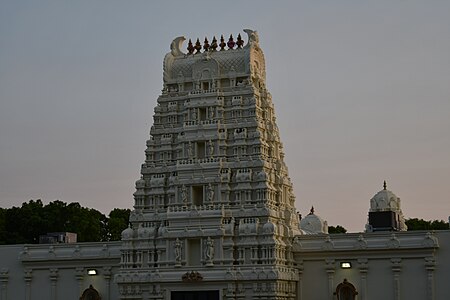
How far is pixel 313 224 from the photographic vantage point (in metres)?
76.6

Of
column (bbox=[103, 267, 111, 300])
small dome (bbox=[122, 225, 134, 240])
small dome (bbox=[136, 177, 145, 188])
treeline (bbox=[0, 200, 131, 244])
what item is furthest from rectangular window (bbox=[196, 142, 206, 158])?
treeline (bbox=[0, 200, 131, 244])

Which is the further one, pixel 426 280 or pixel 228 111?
pixel 228 111

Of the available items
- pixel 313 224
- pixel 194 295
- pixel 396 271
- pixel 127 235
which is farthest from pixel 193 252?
pixel 313 224

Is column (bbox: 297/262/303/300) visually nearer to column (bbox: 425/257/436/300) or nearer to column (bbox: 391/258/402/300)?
column (bbox: 391/258/402/300)

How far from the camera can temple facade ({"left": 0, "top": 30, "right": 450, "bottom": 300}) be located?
53.9 metres

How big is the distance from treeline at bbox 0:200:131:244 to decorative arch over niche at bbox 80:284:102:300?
2955cm

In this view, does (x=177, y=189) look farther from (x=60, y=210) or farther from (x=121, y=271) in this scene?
(x=60, y=210)

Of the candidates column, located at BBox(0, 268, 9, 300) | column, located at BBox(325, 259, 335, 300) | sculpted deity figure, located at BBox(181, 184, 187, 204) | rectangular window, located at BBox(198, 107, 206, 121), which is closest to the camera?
column, located at BBox(325, 259, 335, 300)

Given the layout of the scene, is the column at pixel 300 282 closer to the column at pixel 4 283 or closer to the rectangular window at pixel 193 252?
the rectangular window at pixel 193 252

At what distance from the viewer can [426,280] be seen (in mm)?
53219

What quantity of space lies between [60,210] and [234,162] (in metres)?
38.7

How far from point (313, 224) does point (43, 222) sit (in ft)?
96.9

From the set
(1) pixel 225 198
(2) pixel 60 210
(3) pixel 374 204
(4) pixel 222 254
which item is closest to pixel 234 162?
(1) pixel 225 198

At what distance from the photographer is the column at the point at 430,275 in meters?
52.8
